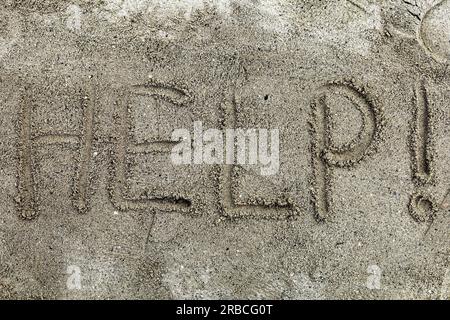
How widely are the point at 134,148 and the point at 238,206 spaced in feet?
2.30

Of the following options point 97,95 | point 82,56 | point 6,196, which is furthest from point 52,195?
point 82,56

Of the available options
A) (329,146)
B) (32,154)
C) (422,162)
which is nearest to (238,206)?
(329,146)

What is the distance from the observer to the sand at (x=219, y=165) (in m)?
3.17

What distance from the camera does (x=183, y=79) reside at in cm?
322

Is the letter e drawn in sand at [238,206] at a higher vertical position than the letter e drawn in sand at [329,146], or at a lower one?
lower

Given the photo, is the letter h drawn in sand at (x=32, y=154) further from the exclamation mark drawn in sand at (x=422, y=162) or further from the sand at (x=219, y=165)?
the exclamation mark drawn in sand at (x=422, y=162)

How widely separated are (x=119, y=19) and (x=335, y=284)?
2019 millimetres

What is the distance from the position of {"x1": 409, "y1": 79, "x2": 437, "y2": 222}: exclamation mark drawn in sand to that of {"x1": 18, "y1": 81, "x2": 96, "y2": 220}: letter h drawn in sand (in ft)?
6.26

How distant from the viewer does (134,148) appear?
3197 mm

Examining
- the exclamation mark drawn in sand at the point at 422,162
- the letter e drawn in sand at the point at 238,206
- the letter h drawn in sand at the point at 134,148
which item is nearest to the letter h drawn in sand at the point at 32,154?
the letter h drawn in sand at the point at 134,148

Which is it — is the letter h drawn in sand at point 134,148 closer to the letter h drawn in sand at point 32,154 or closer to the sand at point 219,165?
the sand at point 219,165

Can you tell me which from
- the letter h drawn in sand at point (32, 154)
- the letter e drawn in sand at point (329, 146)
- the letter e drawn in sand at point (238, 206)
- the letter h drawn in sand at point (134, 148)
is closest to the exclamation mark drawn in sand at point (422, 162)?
the letter e drawn in sand at point (329, 146)

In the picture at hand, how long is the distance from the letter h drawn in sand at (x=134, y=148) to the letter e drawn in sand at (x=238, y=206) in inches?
8.5

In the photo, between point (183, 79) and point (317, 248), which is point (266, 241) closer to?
point (317, 248)
